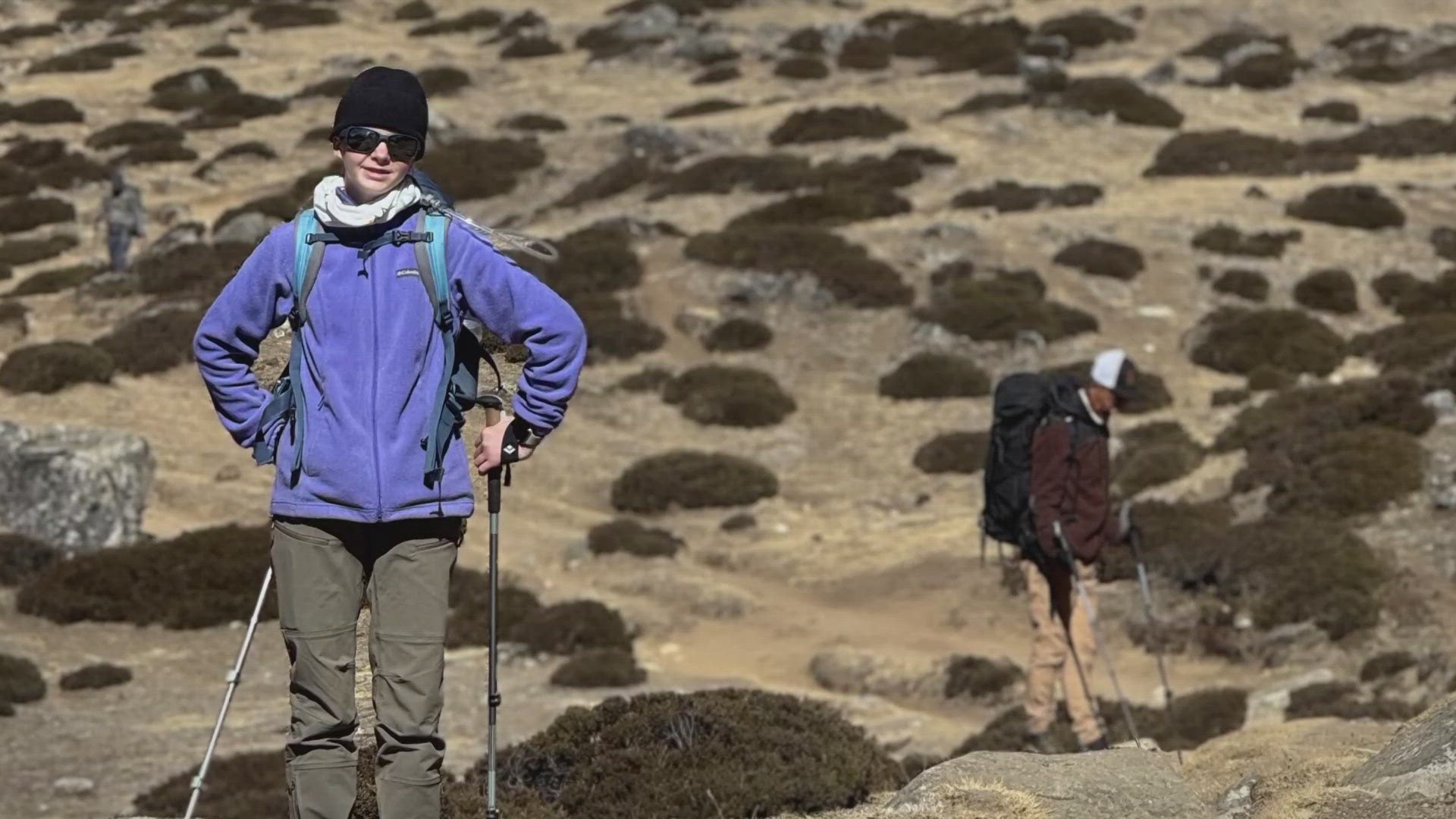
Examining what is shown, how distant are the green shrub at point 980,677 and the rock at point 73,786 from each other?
7.12 metres

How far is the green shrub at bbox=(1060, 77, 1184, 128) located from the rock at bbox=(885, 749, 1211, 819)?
3617 cm

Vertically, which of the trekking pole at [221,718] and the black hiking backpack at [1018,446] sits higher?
the trekking pole at [221,718]

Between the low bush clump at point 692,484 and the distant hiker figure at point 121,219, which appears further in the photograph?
the distant hiker figure at point 121,219

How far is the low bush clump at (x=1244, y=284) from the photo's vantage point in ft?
97.9

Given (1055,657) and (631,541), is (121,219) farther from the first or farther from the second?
(1055,657)

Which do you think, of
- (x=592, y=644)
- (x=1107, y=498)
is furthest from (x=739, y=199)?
(x=1107, y=498)

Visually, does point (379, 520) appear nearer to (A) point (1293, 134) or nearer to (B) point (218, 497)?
(B) point (218, 497)

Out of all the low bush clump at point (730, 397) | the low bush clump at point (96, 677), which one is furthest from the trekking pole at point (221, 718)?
the low bush clump at point (730, 397)

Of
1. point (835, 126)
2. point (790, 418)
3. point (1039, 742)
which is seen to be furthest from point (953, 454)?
point (835, 126)

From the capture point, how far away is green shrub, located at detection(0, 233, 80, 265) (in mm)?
35781

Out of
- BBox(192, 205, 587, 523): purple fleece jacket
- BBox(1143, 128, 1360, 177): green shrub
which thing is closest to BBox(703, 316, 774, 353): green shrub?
BBox(1143, 128, 1360, 177): green shrub

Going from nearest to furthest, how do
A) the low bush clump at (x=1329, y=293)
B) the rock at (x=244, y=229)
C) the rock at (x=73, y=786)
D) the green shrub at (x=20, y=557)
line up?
the rock at (x=73, y=786) < the green shrub at (x=20, y=557) < the low bush clump at (x=1329, y=293) < the rock at (x=244, y=229)

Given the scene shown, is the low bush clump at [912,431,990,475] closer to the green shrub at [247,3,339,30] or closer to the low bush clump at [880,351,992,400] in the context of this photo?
the low bush clump at [880,351,992,400]

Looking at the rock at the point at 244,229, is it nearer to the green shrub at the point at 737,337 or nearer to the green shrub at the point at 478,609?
the green shrub at the point at 737,337
